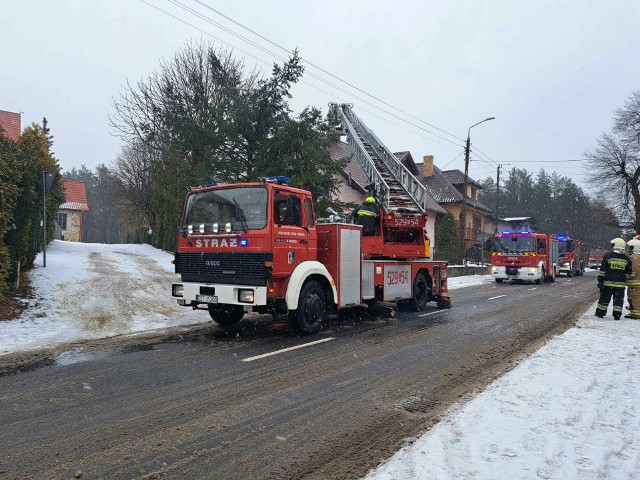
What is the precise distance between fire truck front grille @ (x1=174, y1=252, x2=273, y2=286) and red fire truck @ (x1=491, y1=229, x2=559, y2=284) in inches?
757

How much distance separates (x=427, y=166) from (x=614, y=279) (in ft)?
121

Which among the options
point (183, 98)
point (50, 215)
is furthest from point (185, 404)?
point (183, 98)

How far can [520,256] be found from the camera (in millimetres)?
23422

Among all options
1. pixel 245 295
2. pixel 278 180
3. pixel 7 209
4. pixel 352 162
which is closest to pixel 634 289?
pixel 278 180

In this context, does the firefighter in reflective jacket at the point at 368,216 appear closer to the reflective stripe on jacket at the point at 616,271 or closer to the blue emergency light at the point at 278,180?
the blue emergency light at the point at 278,180

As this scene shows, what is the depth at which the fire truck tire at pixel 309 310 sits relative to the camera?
7.92 meters

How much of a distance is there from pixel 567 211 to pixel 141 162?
84685 millimetres

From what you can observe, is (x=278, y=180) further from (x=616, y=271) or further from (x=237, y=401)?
(x=616, y=271)

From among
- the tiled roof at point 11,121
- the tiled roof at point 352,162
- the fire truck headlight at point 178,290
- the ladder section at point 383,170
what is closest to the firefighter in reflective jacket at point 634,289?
the ladder section at point 383,170

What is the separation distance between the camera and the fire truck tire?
792 cm

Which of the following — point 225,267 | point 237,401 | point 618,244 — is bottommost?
point 237,401

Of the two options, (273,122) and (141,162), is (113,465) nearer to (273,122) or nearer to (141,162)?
(273,122)

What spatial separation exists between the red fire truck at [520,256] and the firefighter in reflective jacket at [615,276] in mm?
12526

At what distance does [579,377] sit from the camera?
5691mm
